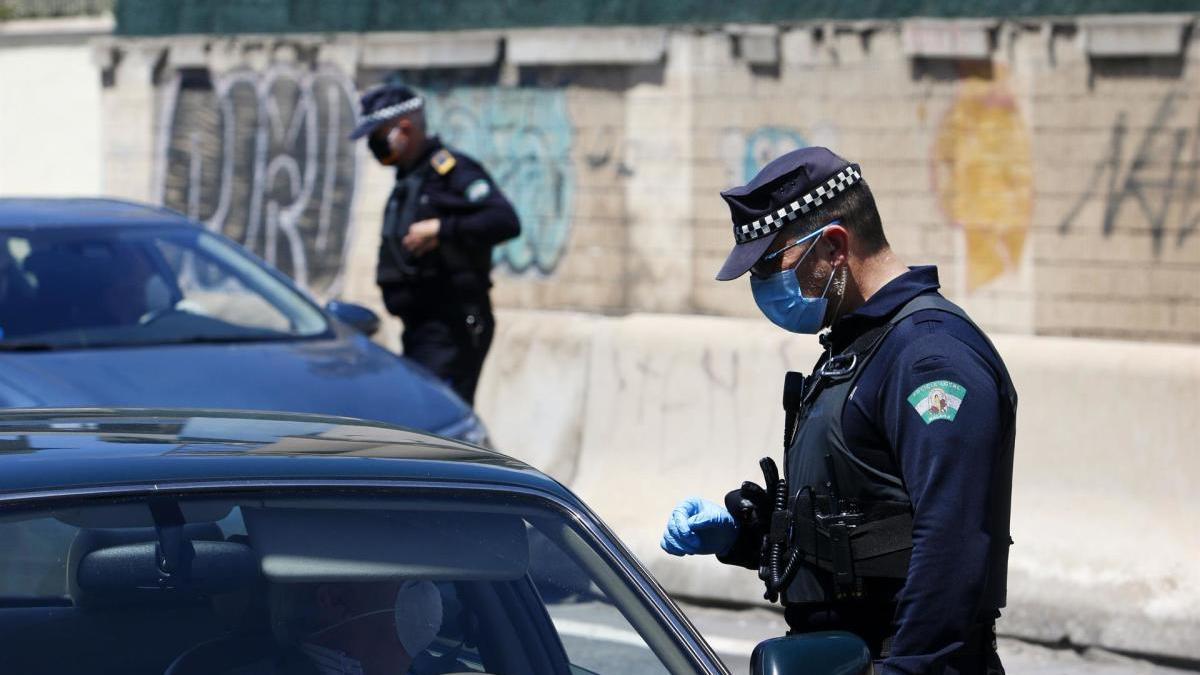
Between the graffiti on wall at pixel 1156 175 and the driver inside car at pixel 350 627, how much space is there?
6849 mm

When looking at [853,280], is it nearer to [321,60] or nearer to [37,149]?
[321,60]

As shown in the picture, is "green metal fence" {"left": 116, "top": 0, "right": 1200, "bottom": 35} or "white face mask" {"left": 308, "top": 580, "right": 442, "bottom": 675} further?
"green metal fence" {"left": 116, "top": 0, "right": 1200, "bottom": 35}

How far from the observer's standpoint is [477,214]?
701 cm

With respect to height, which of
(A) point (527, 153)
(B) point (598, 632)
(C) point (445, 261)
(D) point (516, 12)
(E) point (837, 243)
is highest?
(D) point (516, 12)

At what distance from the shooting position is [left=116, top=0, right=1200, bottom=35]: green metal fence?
9.30 m

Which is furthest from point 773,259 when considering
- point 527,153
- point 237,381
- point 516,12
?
point 516,12

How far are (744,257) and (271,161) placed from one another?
30.7 ft

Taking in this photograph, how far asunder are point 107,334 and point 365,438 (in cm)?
332

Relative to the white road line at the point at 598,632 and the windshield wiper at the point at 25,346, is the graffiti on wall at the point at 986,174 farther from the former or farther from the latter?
the white road line at the point at 598,632

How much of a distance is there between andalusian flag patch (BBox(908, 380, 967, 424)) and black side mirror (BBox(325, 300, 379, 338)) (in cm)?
438

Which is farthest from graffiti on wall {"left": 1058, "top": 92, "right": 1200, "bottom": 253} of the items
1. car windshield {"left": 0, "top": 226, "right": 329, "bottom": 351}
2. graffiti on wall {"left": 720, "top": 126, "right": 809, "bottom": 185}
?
car windshield {"left": 0, "top": 226, "right": 329, "bottom": 351}

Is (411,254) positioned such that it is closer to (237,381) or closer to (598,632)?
(237,381)

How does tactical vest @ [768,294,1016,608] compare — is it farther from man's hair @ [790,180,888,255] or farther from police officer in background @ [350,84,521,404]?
police officer in background @ [350,84,521,404]

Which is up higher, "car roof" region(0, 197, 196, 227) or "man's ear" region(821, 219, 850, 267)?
"man's ear" region(821, 219, 850, 267)
